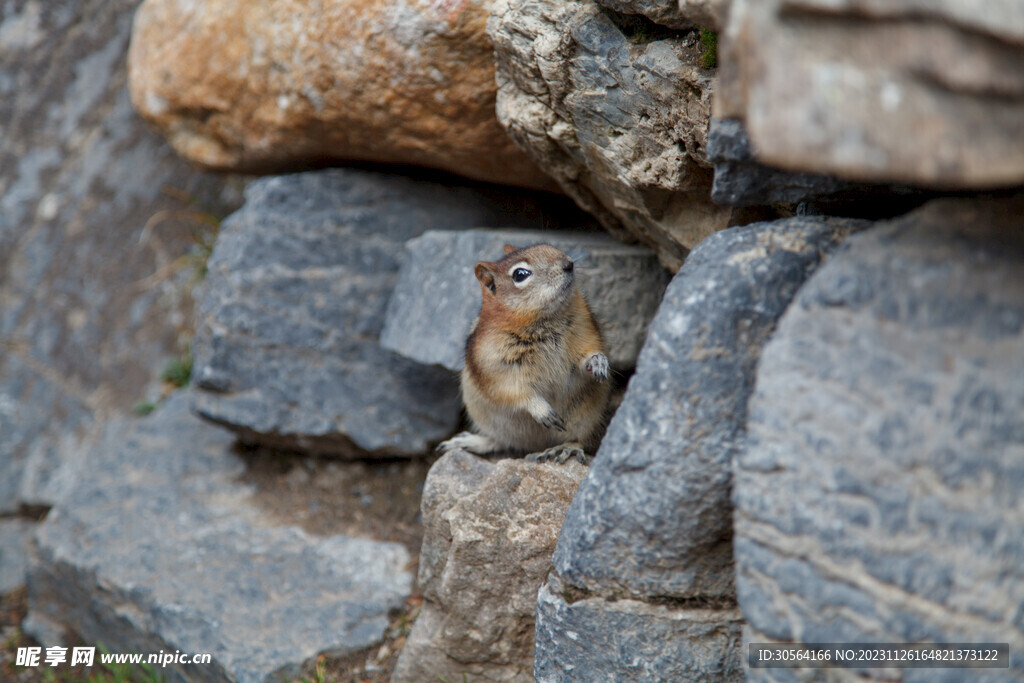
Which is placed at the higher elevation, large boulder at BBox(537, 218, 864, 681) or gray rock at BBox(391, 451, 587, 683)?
large boulder at BBox(537, 218, 864, 681)

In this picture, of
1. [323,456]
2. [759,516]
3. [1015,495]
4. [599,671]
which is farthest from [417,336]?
[1015,495]

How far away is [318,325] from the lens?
19.9ft

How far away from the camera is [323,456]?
6418 millimetres

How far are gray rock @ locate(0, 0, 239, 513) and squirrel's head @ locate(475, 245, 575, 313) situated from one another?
3651 millimetres

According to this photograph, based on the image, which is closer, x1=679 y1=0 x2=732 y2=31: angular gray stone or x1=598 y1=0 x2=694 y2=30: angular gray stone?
x1=679 y1=0 x2=732 y2=31: angular gray stone

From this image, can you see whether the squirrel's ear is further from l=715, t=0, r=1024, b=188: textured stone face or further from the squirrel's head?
l=715, t=0, r=1024, b=188: textured stone face

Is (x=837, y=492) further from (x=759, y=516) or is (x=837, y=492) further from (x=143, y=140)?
(x=143, y=140)

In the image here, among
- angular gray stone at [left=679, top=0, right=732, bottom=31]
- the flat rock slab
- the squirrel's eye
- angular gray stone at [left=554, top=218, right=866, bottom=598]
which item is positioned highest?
angular gray stone at [left=679, top=0, right=732, bottom=31]

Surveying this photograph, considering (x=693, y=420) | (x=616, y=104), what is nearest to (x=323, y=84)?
(x=616, y=104)

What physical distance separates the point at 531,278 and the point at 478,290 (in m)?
0.74

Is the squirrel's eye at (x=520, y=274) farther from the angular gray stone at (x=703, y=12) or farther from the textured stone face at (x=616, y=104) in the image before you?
the angular gray stone at (x=703, y=12)

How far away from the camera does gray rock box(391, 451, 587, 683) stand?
13.8 ft

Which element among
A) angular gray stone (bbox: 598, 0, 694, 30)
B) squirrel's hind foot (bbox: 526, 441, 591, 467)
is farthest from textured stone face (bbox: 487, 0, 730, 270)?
squirrel's hind foot (bbox: 526, 441, 591, 467)

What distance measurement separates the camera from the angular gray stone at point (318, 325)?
5984mm
